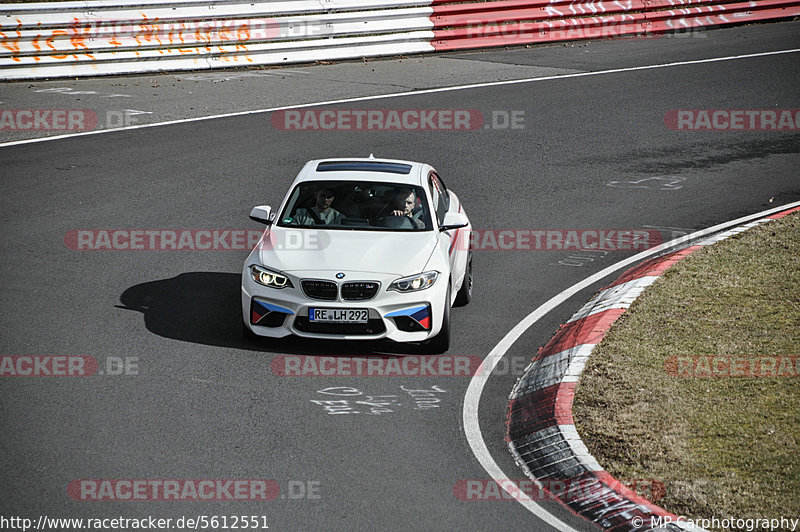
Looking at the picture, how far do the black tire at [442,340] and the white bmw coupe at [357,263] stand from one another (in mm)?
12

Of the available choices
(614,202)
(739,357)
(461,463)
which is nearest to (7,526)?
(461,463)

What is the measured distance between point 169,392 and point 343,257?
2033mm

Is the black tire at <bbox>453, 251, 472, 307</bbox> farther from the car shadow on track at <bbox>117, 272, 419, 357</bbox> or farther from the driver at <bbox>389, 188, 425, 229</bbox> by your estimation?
the car shadow on track at <bbox>117, 272, 419, 357</bbox>

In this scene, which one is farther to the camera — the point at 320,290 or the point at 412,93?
the point at 412,93

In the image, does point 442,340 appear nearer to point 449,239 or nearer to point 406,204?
point 449,239

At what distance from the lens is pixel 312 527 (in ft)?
19.2

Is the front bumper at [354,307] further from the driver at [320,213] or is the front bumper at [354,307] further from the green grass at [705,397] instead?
the green grass at [705,397]

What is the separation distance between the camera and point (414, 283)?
28.8 ft

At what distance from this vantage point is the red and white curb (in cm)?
609

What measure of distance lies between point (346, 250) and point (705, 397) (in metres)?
3.41

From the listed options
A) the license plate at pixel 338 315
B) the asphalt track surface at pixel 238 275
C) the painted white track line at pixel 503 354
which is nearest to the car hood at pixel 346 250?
the license plate at pixel 338 315

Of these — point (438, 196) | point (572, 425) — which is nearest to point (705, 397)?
point (572, 425)

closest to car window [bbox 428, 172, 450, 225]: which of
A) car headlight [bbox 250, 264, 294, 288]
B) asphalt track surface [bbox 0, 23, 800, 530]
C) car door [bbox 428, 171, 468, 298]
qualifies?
car door [bbox 428, 171, 468, 298]

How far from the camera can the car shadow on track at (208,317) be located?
896 centimetres
